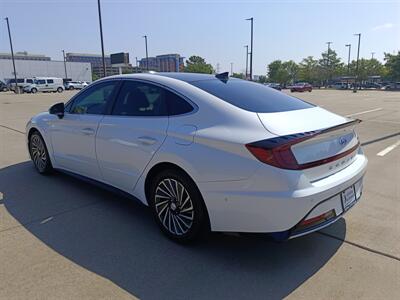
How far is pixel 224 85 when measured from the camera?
11.6ft

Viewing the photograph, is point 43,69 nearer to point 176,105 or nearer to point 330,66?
point 330,66

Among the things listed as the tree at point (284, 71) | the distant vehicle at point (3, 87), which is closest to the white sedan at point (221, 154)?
the distant vehicle at point (3, 87)

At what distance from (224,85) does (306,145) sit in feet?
4.09

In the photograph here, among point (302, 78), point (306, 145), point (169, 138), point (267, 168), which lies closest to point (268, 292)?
point (267, 168)

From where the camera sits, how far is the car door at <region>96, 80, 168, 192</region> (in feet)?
10.8

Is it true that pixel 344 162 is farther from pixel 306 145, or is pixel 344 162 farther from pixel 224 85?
pixel 224 85

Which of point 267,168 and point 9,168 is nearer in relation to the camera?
point 267,168

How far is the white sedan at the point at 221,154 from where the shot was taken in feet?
8.36

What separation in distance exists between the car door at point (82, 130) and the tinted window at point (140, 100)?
0.20m

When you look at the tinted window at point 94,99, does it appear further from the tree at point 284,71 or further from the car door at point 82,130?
the tree at point 284,71

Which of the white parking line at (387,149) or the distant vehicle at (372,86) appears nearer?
the white parking line at (387,149)

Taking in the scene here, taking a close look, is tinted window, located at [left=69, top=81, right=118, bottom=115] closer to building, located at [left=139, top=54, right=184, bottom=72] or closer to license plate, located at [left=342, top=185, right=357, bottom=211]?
license plate, located at [left=342, top=185, right=357, bottom=211]

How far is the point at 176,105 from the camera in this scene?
324 centimetres

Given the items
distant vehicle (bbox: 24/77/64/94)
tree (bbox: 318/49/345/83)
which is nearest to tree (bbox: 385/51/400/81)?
tree (bbox: 318/49/345/83)
